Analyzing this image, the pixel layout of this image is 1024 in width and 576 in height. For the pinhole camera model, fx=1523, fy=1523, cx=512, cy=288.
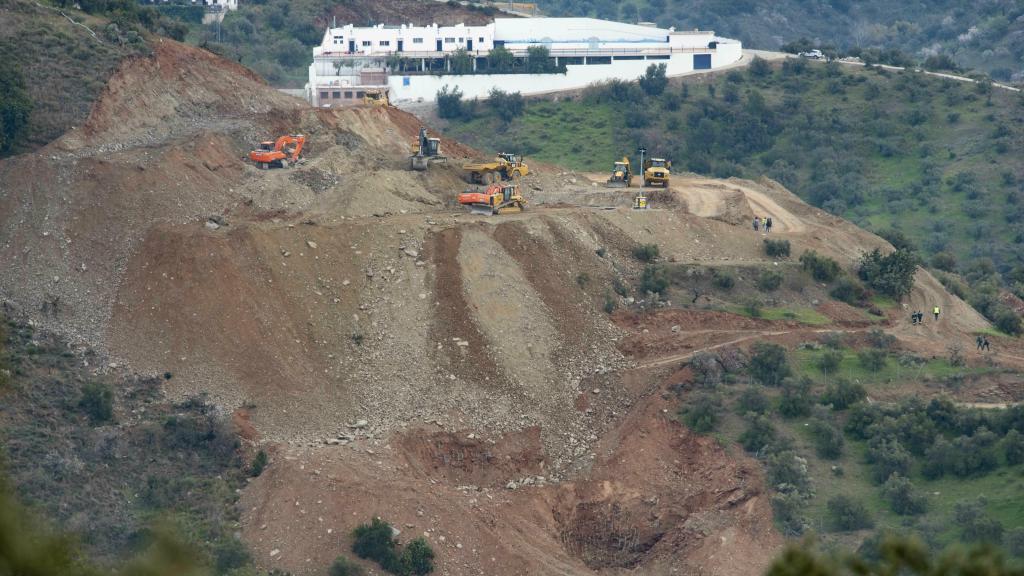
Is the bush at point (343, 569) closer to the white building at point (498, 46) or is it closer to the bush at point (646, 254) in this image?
the bush at point (646, 254)

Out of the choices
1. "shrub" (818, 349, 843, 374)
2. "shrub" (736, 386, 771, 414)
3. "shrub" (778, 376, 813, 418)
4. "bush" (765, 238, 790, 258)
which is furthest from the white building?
"shrub" (736, 386, 771, 414)

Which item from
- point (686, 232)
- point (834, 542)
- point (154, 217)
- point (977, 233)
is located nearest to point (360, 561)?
point (834, 542)

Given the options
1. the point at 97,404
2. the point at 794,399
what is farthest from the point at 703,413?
the point at 97,404

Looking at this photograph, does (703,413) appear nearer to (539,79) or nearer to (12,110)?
(12,110)

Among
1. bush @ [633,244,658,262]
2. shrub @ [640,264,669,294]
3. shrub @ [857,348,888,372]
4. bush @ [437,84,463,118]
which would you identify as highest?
bush @ [437,84,463,118]

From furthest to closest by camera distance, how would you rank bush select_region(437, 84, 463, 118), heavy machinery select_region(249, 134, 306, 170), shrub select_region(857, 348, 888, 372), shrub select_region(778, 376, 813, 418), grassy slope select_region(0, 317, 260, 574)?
1. bush select_region(437, 84, 463, 118)
2. heavy machinery select_region(249, 134, 306, 170)
3. shrub select_region(857, 348, 888, 372)
4. shrub select_region(778, 376, 813, 418)
5. grassy slope select_region(0, 317, 260, 574)

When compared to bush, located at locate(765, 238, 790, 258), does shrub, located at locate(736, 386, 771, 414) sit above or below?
below

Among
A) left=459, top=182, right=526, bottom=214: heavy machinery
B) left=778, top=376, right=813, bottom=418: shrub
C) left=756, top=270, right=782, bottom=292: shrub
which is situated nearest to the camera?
left=778, top=376, right=813, bottom=418: shrub

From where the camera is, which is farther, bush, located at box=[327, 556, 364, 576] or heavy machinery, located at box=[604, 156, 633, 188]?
heavy machinery, located at box=[604, 156, 633, 188]

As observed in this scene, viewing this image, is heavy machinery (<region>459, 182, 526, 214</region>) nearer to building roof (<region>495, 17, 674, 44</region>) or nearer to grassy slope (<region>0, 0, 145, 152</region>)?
grassy slope (<region>0, 0, 145, 152</region>)
